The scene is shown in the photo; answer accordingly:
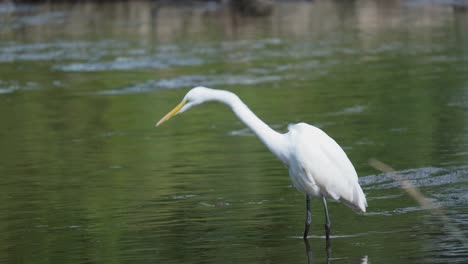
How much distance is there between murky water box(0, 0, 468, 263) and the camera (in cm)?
998

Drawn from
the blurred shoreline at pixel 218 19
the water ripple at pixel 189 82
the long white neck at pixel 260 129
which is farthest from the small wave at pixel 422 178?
the blurred shoreline at pixel 218 19

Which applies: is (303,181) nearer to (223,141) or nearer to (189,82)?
(223,141)

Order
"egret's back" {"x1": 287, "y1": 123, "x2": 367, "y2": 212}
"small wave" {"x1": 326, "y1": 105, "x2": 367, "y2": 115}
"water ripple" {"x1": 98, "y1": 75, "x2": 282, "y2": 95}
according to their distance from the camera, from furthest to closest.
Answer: "water ripple" {"x1": 98, "y1": 75, "x2": 282, "y2": 95}, "small wave" {"x1": 326, "y1": 105, "x2": 367, "y2": 115}, "egret's back" {"x1": 287, "y1": 123, "x2": 367, "y2": 212}

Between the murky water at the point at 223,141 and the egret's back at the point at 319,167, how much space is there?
0.45m

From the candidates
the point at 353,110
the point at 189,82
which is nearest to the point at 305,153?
the point at 353,110

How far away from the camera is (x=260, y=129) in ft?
31.3

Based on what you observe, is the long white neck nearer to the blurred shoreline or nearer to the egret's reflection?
the egret's reflection

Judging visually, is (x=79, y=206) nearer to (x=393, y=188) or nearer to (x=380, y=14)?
(x=393, y=188)

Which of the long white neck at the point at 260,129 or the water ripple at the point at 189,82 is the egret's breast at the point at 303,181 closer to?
the long white neck at the point at 260,129

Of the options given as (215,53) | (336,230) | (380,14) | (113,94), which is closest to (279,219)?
(336,230)

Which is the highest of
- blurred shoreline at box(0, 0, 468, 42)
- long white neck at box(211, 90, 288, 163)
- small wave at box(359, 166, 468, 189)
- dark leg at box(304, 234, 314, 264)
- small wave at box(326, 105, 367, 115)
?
long white neck at box(211, 90, 288, 163)

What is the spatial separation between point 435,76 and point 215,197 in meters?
10.8

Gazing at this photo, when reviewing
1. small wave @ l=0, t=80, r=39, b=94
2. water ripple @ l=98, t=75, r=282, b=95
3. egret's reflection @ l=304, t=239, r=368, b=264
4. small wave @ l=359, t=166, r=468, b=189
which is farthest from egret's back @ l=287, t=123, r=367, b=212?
small wave @ l=0, t=80, r=39, b=94

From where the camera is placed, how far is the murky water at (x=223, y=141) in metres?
9.98
